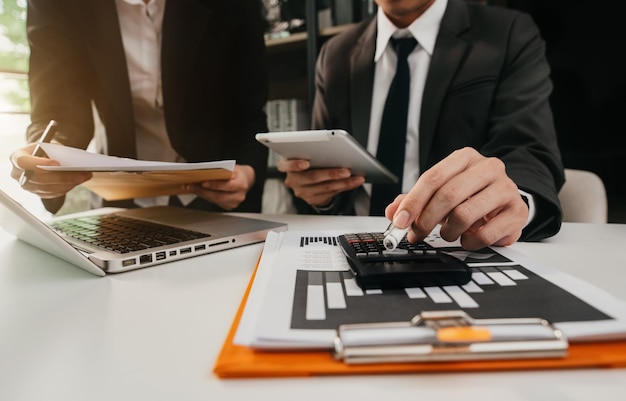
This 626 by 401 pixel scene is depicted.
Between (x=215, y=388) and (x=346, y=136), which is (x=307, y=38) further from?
(x=215, y=388)

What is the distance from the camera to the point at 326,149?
62cm

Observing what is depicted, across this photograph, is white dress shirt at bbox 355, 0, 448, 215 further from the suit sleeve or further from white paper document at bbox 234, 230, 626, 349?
white paper document at bbox 234, 230, 626, 349

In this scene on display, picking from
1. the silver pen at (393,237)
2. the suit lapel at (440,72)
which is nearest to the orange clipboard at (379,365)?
the silver pen at (393,237)

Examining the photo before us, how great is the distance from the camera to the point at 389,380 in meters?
0.22

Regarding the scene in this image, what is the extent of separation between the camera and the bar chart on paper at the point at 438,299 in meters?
0.27

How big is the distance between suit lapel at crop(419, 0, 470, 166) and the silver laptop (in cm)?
57

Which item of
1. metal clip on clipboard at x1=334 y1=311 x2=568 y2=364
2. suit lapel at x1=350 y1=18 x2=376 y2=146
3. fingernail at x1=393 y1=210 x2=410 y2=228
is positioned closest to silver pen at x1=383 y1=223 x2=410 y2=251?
fingernail at x1=393 y1=210 x2=410 y2=228

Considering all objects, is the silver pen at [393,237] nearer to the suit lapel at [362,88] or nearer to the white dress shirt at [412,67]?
the white dress shirt at [412,67]

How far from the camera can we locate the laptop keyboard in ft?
1.68

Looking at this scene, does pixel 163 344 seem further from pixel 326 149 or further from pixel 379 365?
pixel 326 149

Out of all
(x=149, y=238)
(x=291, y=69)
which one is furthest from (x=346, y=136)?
(x=291, y=69)

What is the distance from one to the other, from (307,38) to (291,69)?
0.82ft

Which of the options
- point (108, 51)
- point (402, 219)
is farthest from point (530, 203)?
point (108, 51)

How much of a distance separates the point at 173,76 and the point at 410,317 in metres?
1.14
